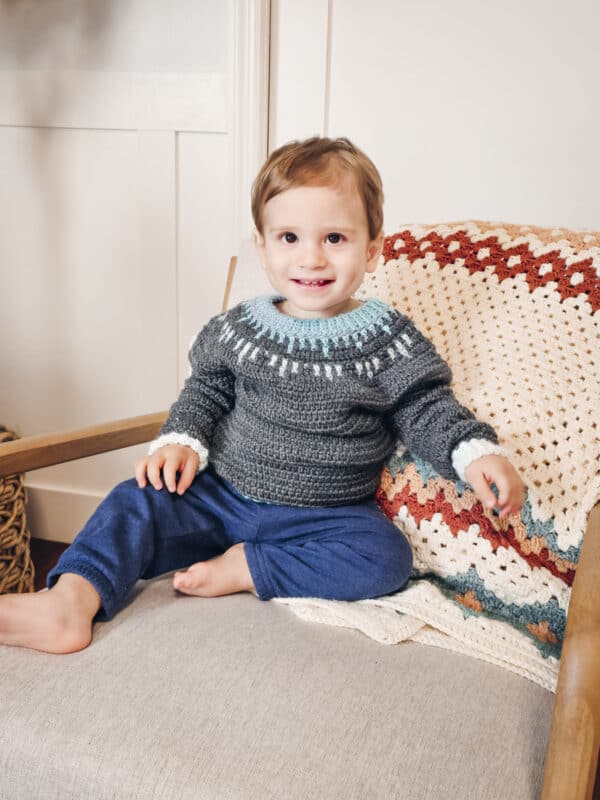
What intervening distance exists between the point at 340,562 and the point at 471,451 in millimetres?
206

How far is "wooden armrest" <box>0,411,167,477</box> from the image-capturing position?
1.00m

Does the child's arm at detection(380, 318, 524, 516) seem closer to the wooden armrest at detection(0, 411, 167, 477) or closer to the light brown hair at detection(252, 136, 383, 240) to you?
the light brown hair at detection(252, 136, 383, 240)

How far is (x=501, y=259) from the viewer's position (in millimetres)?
1138

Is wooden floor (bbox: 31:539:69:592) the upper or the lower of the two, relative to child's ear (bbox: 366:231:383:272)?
lower

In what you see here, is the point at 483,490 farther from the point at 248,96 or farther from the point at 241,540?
the point at 248,96

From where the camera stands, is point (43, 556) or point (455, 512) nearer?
point (455, 512)

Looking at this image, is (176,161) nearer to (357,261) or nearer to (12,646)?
(357,261)

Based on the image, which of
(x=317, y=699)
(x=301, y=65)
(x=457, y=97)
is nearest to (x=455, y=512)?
(x=317, y=699)

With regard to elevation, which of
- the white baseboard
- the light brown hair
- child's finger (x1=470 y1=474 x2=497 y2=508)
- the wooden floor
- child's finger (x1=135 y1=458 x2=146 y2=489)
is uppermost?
the light brown hair

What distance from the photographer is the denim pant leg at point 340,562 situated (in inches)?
37.7

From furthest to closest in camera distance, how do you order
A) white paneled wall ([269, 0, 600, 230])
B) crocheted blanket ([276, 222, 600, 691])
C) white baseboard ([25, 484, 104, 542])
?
white baseboard ([25, 484, 104, 542]), white paneled wall ([269, 0, 600, 230]), crocheted blanket ([276, 222, 600, 691])

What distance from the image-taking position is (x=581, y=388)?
3.30 feet

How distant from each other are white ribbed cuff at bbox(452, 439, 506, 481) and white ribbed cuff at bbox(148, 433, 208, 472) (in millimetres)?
336

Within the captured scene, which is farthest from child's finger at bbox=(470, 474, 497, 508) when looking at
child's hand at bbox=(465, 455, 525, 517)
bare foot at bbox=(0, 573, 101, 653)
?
bare foot at bbox=(0, 573, 101, 653)
